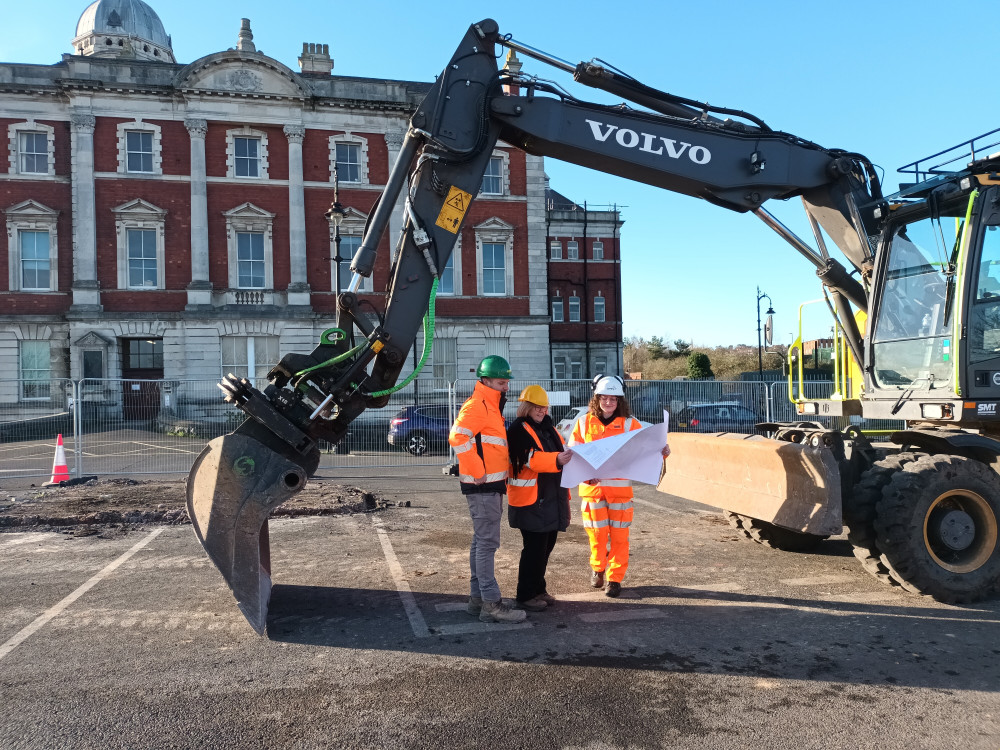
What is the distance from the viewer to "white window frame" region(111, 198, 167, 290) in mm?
27828

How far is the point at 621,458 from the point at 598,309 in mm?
41761

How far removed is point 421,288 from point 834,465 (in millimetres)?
3543

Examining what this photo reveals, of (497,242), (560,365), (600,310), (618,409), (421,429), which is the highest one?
(497,242)

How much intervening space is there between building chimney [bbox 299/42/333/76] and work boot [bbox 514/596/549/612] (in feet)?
99.9

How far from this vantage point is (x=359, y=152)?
98.7 ft

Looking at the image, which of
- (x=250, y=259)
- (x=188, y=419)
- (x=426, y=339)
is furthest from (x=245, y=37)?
(x=426, y=339)

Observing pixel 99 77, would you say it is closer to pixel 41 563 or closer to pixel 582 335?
pixel 41 563

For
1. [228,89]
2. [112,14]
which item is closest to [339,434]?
[228,89]

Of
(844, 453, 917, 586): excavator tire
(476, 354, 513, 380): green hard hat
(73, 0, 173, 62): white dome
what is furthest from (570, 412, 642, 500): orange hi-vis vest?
(73, 0, 173, 62): white dome

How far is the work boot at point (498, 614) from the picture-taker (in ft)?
17.0

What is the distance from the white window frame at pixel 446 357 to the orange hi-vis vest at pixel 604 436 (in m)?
24.2

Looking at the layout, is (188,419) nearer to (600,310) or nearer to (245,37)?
(245,37)

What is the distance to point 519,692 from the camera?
4.01 m

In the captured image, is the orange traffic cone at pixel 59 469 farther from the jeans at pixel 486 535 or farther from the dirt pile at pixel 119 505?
the jeans at pixel 486 535
